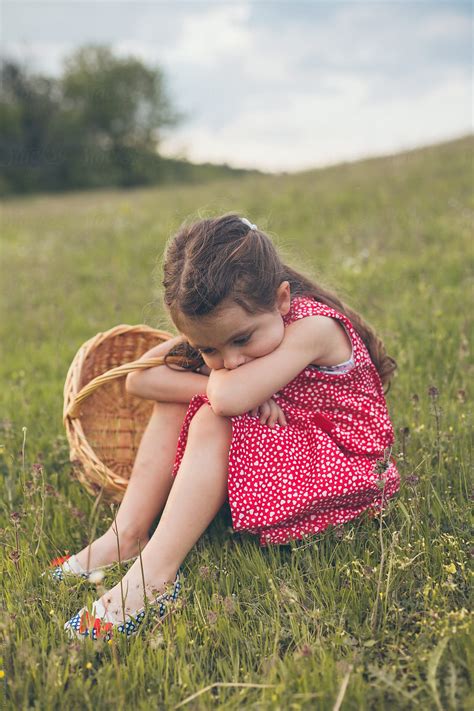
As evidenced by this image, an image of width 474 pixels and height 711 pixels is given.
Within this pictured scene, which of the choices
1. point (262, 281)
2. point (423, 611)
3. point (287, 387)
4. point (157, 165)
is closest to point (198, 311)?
point (262, 281)

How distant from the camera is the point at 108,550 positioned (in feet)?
9.27

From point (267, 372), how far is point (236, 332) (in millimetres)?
191

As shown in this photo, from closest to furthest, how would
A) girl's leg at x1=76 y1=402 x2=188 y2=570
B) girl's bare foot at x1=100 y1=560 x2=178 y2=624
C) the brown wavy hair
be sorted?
1. girl's bare foot at x1=100 y1=560 x2=178 y2=624
2. the brown wavy hair
3. girl's leg at x1=76 y1=402 x2=188 y2=570

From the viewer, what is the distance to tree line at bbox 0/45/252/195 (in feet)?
113

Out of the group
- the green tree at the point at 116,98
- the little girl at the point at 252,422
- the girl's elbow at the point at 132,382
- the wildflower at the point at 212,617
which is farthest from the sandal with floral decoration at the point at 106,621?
the green tree at the point at 116,98

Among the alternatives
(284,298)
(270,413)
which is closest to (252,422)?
(270,413)

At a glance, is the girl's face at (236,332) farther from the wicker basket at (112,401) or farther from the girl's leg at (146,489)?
the wicker basket at (112,401)

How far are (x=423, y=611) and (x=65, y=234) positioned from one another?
9118 millimetres

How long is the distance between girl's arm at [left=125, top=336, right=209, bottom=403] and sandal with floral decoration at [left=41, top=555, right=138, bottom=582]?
683 millimetres

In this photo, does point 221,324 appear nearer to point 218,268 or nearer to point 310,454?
point 218,268

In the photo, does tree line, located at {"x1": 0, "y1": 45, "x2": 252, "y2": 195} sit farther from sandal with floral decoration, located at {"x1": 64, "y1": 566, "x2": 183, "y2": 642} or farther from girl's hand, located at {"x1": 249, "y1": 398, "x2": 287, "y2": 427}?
sandal with floral decoration, located at {"x1": 64, "y1": 566, "x2": 183, "y2": 642}

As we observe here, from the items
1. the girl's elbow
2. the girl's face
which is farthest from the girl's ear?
the girl's elbow

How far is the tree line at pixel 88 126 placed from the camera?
1362 inches

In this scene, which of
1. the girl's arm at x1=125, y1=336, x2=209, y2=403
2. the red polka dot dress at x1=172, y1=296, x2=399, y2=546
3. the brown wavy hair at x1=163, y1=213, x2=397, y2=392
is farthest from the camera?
the girl's arm at x1=125, y1=336, x2=209, y2=403
